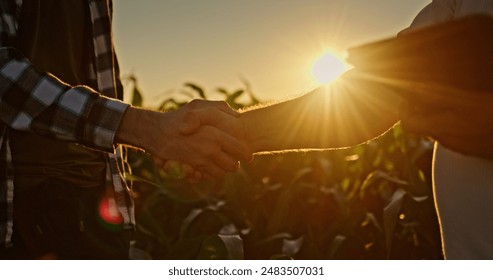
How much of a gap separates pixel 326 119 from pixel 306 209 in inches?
65.0

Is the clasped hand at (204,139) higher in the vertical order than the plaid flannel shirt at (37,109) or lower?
higher

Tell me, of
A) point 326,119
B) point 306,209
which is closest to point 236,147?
point 326,119

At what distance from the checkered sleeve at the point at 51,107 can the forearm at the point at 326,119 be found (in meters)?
0.49

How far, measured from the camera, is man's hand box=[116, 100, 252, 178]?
254cm

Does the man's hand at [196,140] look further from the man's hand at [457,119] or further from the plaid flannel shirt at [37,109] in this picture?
the man's hand at [457,119]

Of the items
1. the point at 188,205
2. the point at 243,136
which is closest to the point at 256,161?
the point at 188,205

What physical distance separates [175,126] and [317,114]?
0.43 metres

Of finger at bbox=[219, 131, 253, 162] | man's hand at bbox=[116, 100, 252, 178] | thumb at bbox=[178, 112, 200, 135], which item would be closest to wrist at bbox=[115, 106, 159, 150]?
man's hand at bbox=[116, 100, 252, 178]

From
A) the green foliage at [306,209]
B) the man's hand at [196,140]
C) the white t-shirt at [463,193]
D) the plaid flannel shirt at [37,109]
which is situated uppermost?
the green foliage at [306,209]

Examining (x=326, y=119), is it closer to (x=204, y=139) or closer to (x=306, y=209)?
(x=204, y=139)

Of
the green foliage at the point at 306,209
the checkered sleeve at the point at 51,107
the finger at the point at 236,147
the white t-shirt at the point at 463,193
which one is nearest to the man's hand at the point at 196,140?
the finger at the point at 236,147

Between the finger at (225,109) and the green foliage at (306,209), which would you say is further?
the green foliage at (306,209)

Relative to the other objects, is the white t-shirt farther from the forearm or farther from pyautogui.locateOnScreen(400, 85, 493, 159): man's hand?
the forearm

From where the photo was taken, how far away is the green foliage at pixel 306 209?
3799 mm
